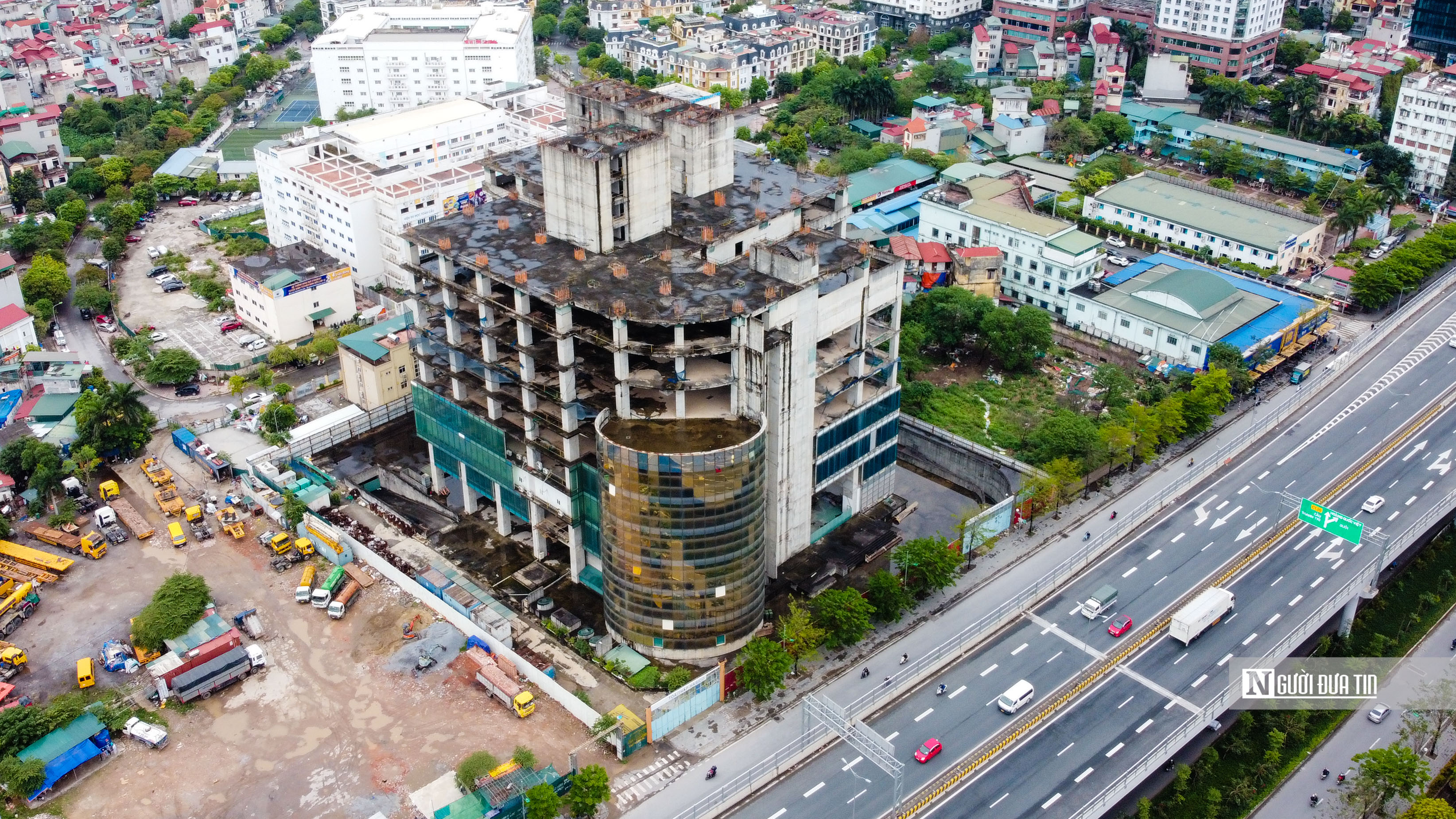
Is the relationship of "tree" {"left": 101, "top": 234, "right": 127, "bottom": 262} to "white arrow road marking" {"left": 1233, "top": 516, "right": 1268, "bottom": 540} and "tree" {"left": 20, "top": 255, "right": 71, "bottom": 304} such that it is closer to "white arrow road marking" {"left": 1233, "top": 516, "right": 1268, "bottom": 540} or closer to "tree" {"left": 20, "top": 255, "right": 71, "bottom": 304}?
"tree" {"left": 20, "top": 255, "right": 71, "bottom": 304}

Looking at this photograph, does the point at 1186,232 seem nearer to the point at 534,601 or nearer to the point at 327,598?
the point at 534,601

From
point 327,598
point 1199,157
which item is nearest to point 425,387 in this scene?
point 327,598

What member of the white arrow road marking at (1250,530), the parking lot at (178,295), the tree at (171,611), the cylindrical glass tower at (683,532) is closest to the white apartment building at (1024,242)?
the white arrow road marking at (1250,530)

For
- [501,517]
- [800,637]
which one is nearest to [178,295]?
[501,517]

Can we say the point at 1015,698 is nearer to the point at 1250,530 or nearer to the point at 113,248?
the point at 1250,530

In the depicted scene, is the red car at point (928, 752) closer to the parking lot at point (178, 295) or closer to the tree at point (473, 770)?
the tree at point (473, 770)

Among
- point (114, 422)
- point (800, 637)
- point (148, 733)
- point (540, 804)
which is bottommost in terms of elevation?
point (148, 733)

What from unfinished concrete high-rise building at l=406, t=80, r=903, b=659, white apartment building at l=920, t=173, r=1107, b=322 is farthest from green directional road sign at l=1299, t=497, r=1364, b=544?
white apartment building at l=920, t=173, r=1107, b=322

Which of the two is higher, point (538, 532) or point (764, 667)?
point (538, 532)
